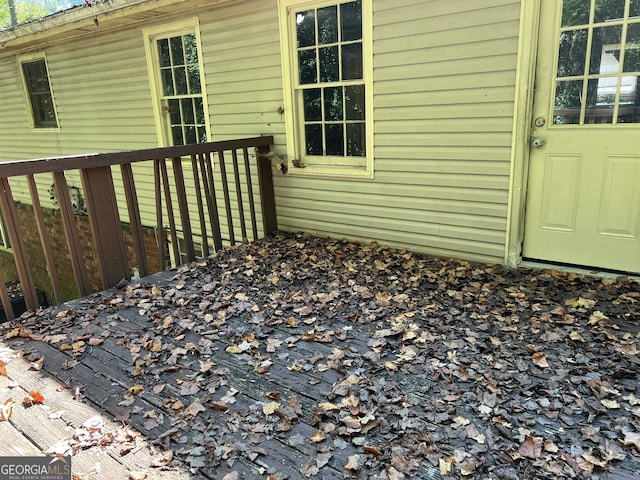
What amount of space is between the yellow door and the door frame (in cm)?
6

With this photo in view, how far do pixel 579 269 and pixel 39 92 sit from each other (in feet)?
30.4

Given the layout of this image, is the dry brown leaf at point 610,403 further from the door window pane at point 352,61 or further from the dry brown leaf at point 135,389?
the door window pane at point 352,61

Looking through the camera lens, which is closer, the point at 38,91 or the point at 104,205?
the point at 104,205

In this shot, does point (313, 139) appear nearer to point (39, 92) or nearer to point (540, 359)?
point (540, 359)

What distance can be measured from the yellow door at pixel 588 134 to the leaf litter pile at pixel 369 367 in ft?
1.10

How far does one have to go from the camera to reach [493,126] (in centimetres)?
368

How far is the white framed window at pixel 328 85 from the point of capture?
14.2ft

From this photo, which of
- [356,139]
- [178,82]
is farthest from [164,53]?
[356,139]

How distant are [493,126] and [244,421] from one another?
9.79 ft

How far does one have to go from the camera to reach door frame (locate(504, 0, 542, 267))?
3342mm

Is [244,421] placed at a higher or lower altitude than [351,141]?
lower

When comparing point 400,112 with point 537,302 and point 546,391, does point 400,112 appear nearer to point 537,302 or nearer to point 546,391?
point 537,302

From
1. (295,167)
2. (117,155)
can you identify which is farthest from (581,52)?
(117,155)

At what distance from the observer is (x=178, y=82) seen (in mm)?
6098
